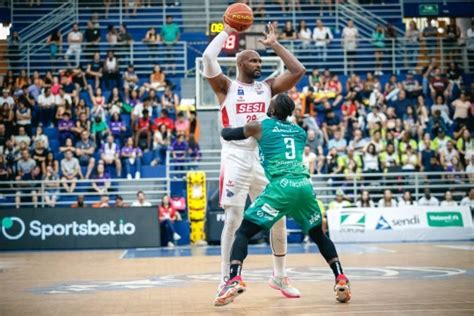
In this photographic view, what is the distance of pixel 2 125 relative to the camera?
88.7 feet

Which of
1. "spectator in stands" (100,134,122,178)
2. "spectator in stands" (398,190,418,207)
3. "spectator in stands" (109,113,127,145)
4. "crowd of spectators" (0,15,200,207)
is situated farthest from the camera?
"spectator in stands" (109,113,127,145)

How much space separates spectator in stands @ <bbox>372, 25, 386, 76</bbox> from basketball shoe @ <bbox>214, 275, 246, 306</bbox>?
24337mm

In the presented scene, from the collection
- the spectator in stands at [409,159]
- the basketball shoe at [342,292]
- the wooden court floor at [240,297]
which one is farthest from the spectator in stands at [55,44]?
the basketball shoe at [342,292]

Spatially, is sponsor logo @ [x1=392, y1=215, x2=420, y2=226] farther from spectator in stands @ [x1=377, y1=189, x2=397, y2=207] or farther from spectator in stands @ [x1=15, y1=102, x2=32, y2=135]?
spectator in stands @ [x1=15, y1=102, x2=32, y2=135]

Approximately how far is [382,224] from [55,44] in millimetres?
14921

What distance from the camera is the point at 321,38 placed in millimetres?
31953

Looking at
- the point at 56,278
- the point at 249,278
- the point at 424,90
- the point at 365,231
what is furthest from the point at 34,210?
the point at 424,90

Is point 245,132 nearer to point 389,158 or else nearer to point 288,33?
point 389,158

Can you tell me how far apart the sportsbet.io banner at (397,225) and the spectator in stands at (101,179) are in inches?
274

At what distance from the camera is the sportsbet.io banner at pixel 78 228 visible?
23094mm

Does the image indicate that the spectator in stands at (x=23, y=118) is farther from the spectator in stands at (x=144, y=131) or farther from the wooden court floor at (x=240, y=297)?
the wooden court floor at (x=240, y=297)

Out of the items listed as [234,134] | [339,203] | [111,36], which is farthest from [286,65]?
[111,36]

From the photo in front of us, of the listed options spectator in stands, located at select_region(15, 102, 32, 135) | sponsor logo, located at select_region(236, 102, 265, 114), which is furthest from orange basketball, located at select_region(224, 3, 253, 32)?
spectator in stands, located at select_region(15, 102, 32, 135)

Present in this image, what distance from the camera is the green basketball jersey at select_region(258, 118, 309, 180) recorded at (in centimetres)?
886
